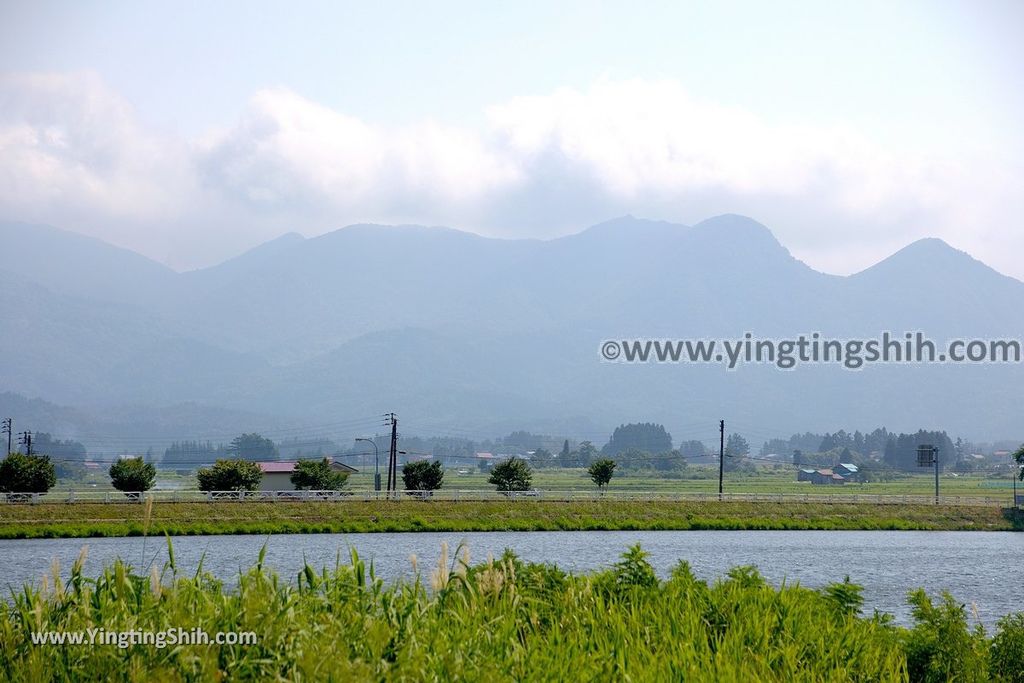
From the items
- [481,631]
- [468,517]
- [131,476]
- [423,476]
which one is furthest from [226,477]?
[481,631]

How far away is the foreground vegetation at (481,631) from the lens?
866 centimetres

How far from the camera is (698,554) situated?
5316 cm

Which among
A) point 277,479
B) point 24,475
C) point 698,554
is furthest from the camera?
point 277,479

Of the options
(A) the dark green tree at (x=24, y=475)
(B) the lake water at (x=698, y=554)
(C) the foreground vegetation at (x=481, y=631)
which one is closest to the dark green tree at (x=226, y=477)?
(A) the dark green tree at (x=24, y=475)

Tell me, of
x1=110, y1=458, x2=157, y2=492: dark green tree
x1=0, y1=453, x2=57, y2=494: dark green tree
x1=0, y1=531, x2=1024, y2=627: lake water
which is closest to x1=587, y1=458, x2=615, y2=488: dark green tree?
x1=0, y1=531, x2=1024, y2=627: lake water

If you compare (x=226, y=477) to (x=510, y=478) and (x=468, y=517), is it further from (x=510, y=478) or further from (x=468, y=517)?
(x=510, y=478)

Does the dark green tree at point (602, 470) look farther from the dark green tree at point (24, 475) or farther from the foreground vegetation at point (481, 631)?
the foreground vegetation at point (481, 631)

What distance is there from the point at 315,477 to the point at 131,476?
16.5 metres

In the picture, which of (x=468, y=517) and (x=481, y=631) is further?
(x=468, y=517)

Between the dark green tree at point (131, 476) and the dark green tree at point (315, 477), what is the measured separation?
1445 cm

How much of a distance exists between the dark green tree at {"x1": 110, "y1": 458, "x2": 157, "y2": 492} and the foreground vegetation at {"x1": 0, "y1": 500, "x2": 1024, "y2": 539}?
11500 mm

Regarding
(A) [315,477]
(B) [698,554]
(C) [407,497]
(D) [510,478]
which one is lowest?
Answer: (B) [698,554]

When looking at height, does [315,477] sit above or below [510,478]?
below

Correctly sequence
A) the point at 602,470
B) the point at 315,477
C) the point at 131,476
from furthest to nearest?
the point at 602,470
the point at 315,477
the point at 131,476
